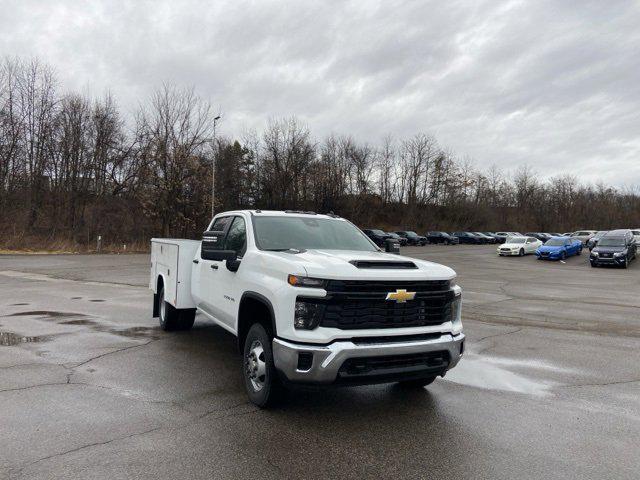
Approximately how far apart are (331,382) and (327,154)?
220 feet

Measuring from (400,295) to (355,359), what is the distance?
2.34ft

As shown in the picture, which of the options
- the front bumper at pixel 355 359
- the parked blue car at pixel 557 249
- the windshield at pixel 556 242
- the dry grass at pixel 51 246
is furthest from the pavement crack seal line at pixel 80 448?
the windshield at pixel 556 242

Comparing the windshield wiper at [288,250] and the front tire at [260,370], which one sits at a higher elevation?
the windshield wiper at [288,250]

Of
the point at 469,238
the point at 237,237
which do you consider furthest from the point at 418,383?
the point at 469,238

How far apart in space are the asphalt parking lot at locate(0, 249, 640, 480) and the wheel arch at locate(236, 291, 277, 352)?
715mm

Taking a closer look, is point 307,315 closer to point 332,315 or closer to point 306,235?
point 332,315

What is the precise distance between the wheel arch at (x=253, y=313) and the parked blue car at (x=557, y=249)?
3332 centimetres

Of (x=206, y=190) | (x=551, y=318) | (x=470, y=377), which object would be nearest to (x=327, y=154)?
(x=206, y=190)

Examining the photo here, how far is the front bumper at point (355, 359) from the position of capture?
398 cm

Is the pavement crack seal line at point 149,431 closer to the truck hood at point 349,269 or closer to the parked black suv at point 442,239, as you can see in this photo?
the truck hood at point 349,269

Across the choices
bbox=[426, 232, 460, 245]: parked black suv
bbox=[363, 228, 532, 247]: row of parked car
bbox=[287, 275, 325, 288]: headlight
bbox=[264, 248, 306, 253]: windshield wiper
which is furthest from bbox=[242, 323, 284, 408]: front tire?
bbox=[426, 232, 460, 245]: parked black suv

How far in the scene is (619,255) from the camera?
89.4 feet

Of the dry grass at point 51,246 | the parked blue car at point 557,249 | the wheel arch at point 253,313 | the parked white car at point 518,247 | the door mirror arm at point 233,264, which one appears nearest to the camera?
the wheel arch at point 253,313

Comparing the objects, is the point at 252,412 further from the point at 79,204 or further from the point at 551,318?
the point at 79,204
